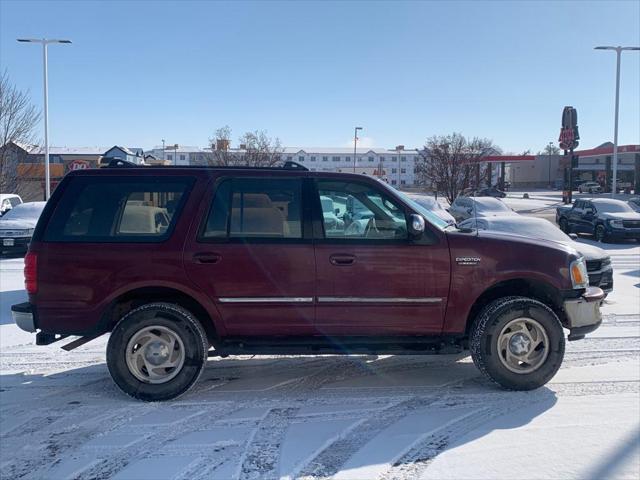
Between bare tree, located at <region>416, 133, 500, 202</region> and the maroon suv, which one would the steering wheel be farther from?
bare tree, located at <region>416, 133, 500, 202</region>

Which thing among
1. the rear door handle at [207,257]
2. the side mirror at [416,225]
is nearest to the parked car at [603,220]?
the side mirror at [416,225]

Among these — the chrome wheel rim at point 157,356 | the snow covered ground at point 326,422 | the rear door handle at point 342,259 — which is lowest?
the snow covered ground at point 326,422

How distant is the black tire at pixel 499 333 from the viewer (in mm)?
5227

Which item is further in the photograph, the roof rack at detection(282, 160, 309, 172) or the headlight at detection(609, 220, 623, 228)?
the headlight at detection(609, 220, 623, 228)

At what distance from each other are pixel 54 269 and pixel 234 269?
1.52m

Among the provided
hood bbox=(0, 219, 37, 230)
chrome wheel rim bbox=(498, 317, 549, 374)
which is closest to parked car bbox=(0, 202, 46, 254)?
hood bbox=(0, 219, 37, 230)

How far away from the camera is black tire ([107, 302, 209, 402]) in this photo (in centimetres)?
511

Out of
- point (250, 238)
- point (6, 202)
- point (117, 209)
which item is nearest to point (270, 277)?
point (250, 238)

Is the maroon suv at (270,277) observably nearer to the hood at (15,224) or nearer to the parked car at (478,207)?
the hood at (15,224)

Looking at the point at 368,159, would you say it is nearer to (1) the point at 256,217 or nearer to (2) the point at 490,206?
(2) the point at 490,206

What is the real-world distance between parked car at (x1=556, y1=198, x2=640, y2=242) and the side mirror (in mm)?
17864

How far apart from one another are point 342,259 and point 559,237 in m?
6.84

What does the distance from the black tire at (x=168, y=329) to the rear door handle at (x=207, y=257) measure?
458 millimetres

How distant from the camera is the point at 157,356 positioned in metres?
A: 5.20
